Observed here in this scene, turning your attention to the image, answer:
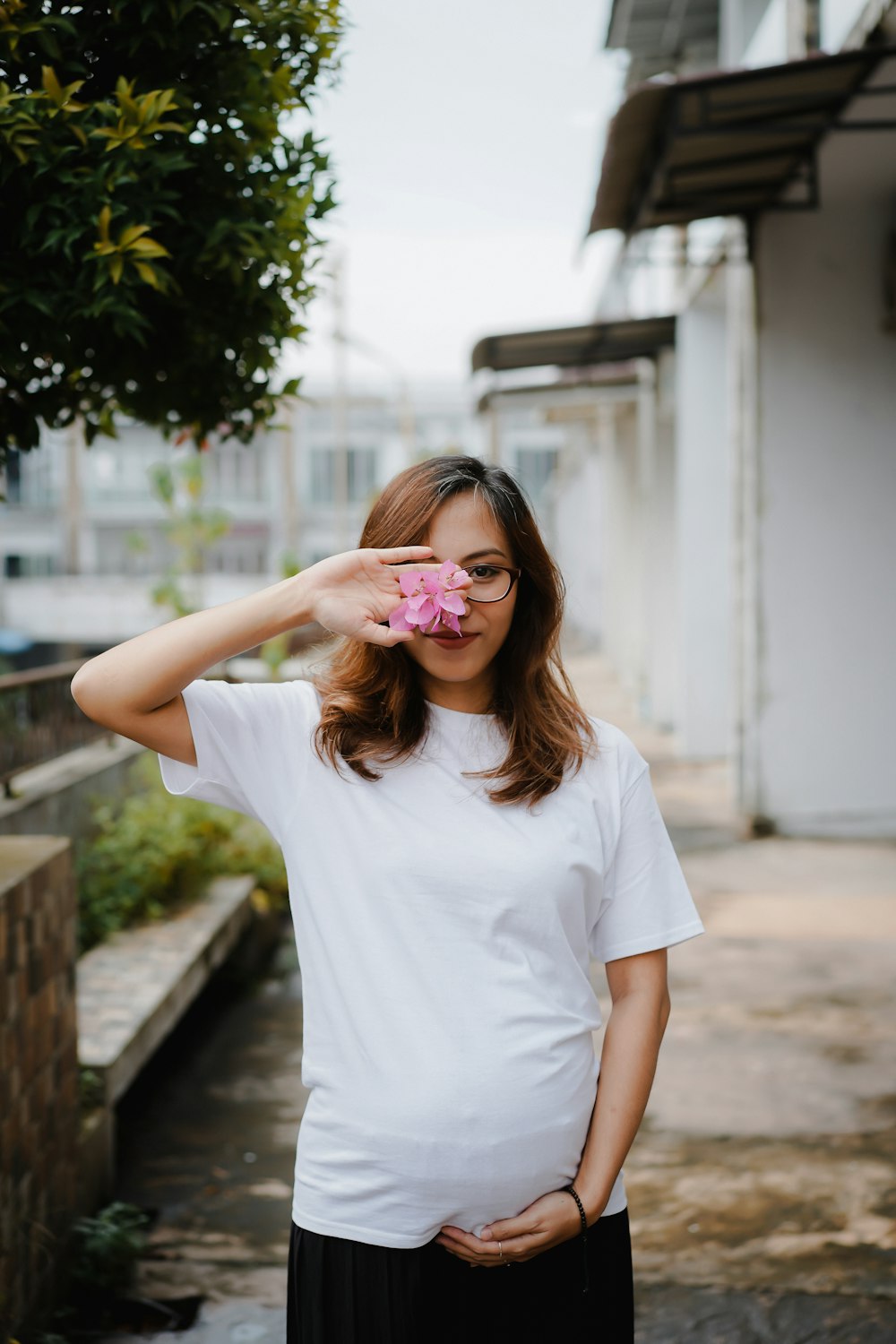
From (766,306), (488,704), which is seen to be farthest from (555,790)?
(766,306)

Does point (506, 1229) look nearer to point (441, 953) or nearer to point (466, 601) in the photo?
point (441, 953)

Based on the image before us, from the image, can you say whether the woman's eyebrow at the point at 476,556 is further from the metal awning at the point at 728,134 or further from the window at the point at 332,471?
the window at the point at 332,471

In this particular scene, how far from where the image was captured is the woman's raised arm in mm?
1619

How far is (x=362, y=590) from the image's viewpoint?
65.2 inches

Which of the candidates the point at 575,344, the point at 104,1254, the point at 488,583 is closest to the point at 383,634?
the point at 488,583

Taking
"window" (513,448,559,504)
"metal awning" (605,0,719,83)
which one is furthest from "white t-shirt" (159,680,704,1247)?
"window" (513,448,559,504)

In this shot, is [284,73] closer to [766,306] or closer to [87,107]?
[87,107]

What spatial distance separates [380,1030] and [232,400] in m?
1.47

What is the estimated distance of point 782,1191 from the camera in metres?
A: 3.57

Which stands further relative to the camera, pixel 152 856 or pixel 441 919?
pixel 152 856

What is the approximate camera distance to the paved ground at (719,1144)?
307cm

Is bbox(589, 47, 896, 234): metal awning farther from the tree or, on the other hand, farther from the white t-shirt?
the white t-shirt

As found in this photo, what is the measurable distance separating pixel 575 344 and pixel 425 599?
32.4 ft

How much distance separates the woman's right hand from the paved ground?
212 centimetres
